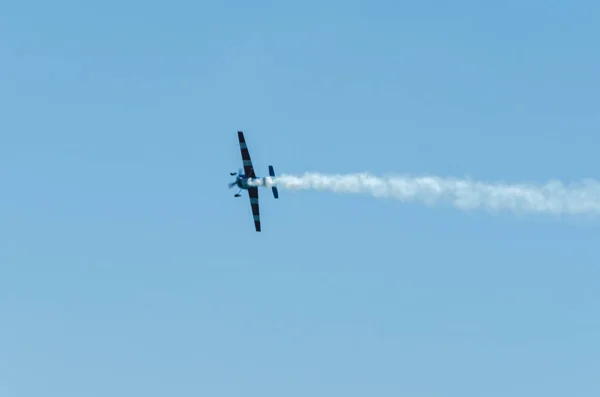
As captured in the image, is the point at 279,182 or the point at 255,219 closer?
the point at 279,182

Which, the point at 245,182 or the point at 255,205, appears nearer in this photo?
the point at 245,182

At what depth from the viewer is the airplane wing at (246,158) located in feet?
539

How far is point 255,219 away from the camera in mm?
170750

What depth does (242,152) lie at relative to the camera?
544 ft

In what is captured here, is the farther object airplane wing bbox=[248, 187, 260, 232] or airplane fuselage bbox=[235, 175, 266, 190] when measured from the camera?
airplane wing bbox=[248, 187, 260, 232]

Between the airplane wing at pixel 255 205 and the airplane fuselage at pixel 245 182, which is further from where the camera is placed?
the airplane wing at pixel 255 205

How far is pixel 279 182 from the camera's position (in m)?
Result: 160

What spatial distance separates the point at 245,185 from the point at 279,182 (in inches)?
189

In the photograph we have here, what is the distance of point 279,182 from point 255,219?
11206 mm

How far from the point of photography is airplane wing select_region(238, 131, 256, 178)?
539 feet

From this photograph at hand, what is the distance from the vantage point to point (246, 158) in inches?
6516

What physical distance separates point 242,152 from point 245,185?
3.82m

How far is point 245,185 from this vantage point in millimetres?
163875
